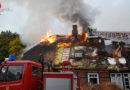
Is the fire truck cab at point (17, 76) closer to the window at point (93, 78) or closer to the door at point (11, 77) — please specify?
the door at point (11, 77)

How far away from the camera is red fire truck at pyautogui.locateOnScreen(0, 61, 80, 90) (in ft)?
14.6

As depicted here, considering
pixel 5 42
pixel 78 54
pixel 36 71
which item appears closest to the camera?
pixel 36 71

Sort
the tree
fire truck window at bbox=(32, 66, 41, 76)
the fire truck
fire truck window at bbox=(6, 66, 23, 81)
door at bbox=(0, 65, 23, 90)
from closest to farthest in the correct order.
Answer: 1. the fire truck
2. door at bbox=(0, 65, 23, 90)
3. fire truck window at bbox=(6, 66, 23, 81)
4. fire truck window at bbox=(32, 66, 41, 76)
5. the tree

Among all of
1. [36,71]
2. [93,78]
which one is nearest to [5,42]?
[93,78]

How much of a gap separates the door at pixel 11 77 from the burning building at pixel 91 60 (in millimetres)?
6816

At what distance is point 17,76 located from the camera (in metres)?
4.86

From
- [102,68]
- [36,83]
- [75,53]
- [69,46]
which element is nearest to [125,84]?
[102,68]

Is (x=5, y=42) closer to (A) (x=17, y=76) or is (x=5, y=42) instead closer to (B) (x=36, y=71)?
(B) (x=36, y=71)

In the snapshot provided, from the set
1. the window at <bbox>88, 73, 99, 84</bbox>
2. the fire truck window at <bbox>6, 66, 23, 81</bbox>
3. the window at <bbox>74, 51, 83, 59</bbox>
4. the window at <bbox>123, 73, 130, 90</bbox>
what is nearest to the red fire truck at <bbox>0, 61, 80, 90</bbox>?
the fire truck window at <bbox>6, 66, 23, 81</bbox>

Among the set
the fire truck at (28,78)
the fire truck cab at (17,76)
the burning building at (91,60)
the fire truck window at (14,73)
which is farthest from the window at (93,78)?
the fire truck window at (14,73)

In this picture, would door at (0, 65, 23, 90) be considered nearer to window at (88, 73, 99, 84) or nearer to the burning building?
the burning building

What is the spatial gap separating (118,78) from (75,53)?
5.35 metres

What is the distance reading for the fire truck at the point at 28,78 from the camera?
4.46 metres

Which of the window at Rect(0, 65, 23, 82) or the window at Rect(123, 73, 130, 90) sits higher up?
the window at Rect(0, 65, 23, 82)
